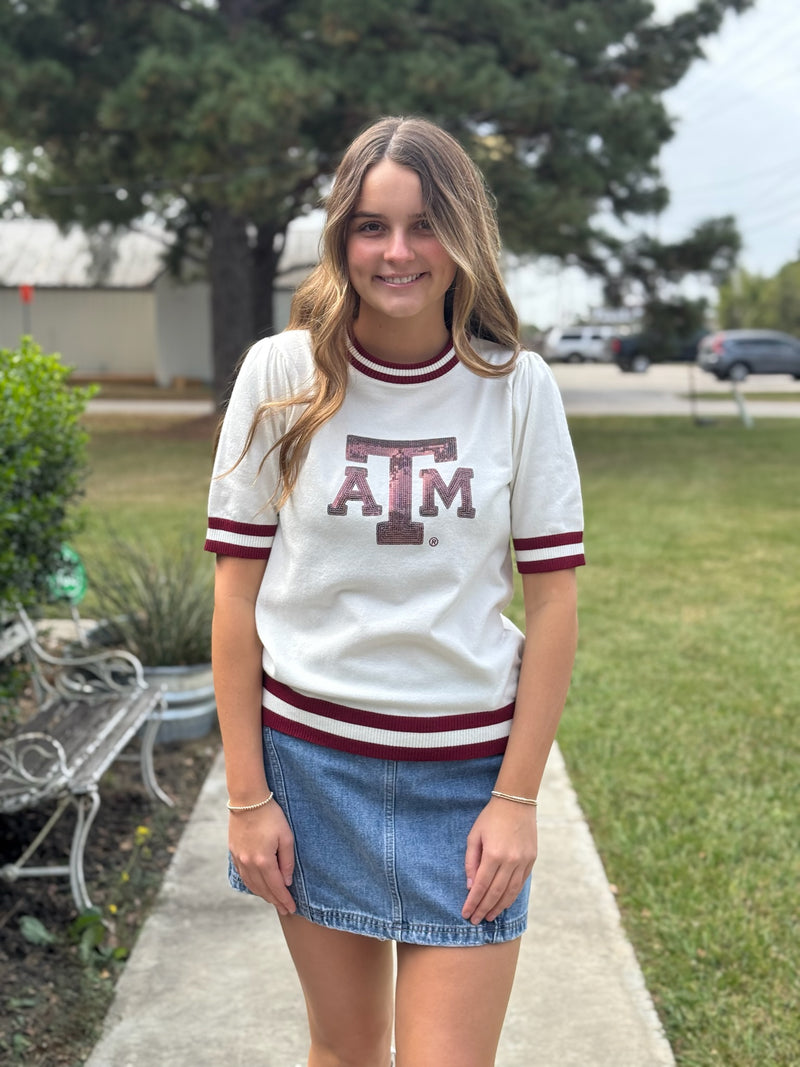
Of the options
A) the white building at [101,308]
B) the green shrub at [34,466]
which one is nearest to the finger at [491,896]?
the green shrub at [34,466]

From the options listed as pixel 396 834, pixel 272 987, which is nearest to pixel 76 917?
pixel 272 987

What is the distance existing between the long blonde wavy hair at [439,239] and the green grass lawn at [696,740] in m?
1.90

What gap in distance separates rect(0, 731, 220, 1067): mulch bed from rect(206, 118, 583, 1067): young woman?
136 cm

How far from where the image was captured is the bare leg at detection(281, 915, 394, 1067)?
187 cm

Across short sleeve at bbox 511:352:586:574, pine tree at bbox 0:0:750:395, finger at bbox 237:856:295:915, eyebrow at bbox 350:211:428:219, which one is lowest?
finger at bbox 237:856:295:915

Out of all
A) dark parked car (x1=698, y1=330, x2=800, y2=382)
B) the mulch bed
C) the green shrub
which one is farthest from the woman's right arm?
dark parked car (x1=698, y1=330, x2=800, y2=382)

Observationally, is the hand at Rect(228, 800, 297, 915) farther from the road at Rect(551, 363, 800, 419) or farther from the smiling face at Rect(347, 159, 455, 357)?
the road at Rect(551, 363, 800, 419)

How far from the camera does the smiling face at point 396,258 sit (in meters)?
1.69

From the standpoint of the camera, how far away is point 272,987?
3047mm

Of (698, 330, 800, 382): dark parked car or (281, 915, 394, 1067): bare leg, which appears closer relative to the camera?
(281, 915, 394, 1067): bare leg

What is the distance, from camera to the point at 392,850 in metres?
1.77

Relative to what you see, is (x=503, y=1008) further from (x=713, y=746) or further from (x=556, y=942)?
(x=713, y=746)

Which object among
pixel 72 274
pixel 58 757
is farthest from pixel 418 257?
pixel 72 274

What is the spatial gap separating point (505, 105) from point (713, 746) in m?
11.3
